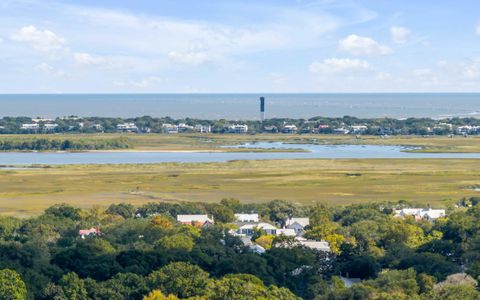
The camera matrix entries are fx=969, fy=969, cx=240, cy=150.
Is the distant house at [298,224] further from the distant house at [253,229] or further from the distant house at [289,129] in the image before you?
the distant house at [289,129]

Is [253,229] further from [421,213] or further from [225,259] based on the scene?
[421,213]

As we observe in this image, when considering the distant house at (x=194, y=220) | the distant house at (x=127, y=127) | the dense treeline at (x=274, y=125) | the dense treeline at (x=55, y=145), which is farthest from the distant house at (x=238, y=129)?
the distant house at (x=194, y=220)

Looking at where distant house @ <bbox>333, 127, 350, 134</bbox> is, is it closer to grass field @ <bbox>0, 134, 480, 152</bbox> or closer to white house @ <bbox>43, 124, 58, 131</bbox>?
grass field @ <bbox>0, 134, 480, 152</bbox>

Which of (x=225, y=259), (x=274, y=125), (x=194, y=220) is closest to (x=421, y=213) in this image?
(x=194, y=220)

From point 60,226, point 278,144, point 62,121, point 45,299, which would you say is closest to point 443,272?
point 45,299

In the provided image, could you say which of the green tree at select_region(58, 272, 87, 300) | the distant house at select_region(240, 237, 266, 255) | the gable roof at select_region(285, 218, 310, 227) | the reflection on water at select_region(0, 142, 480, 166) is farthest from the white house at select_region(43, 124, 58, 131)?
the green tree at select_region(58, 272, 87, 300)

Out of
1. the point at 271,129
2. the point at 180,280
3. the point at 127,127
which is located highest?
the point at 127,127
